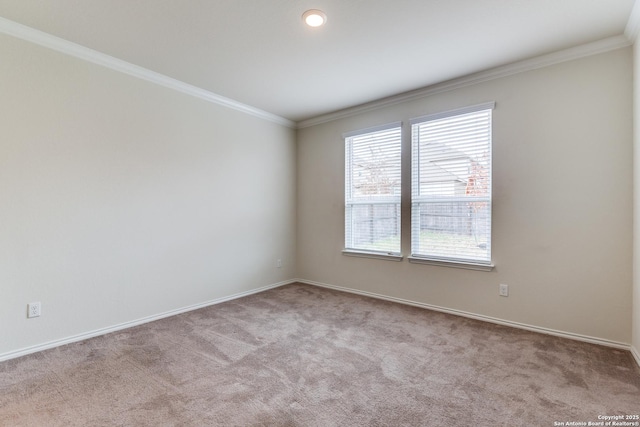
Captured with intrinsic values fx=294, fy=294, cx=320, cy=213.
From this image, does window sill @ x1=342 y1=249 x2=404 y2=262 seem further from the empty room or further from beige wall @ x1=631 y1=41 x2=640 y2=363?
beige wall @ x1=631 y1=41 x2=640 y2=363

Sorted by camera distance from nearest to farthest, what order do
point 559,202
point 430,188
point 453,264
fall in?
point 559,202 → point 453,264 → point 430,188

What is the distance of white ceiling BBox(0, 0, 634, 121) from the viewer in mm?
2127

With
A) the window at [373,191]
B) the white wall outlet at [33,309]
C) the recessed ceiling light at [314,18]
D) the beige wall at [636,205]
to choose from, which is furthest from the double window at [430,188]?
the white wall outlet at [33,309]

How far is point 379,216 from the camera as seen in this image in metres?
4.04

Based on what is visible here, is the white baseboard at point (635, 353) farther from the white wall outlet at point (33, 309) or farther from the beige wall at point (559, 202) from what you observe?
the white wall outlet at point (33, 309)

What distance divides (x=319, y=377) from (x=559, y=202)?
265cm

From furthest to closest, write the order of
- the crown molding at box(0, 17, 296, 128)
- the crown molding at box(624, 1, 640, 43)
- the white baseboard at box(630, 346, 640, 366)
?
the crown molding at box(0, 17, 296, 128), the white baseboard at box(630, 346, 640, 366), the crown molding at box(624, 1, 640, 43)

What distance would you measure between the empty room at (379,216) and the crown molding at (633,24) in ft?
0.08

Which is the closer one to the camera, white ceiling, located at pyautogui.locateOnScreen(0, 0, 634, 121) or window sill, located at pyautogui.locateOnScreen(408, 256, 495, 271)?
white ceiling, located at pyautogui.locateOnScreen(0, 0, 634, 121)

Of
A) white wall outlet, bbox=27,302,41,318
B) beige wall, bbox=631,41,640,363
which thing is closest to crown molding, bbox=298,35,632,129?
beige wall, bbox=631,41,640,363

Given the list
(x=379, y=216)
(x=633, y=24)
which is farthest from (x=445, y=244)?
(x=633, y=24)

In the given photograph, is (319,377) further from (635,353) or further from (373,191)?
(373,191)

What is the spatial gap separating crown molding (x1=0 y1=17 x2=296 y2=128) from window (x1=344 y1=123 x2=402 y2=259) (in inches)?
64.9

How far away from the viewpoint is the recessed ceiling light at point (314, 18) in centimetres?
218
